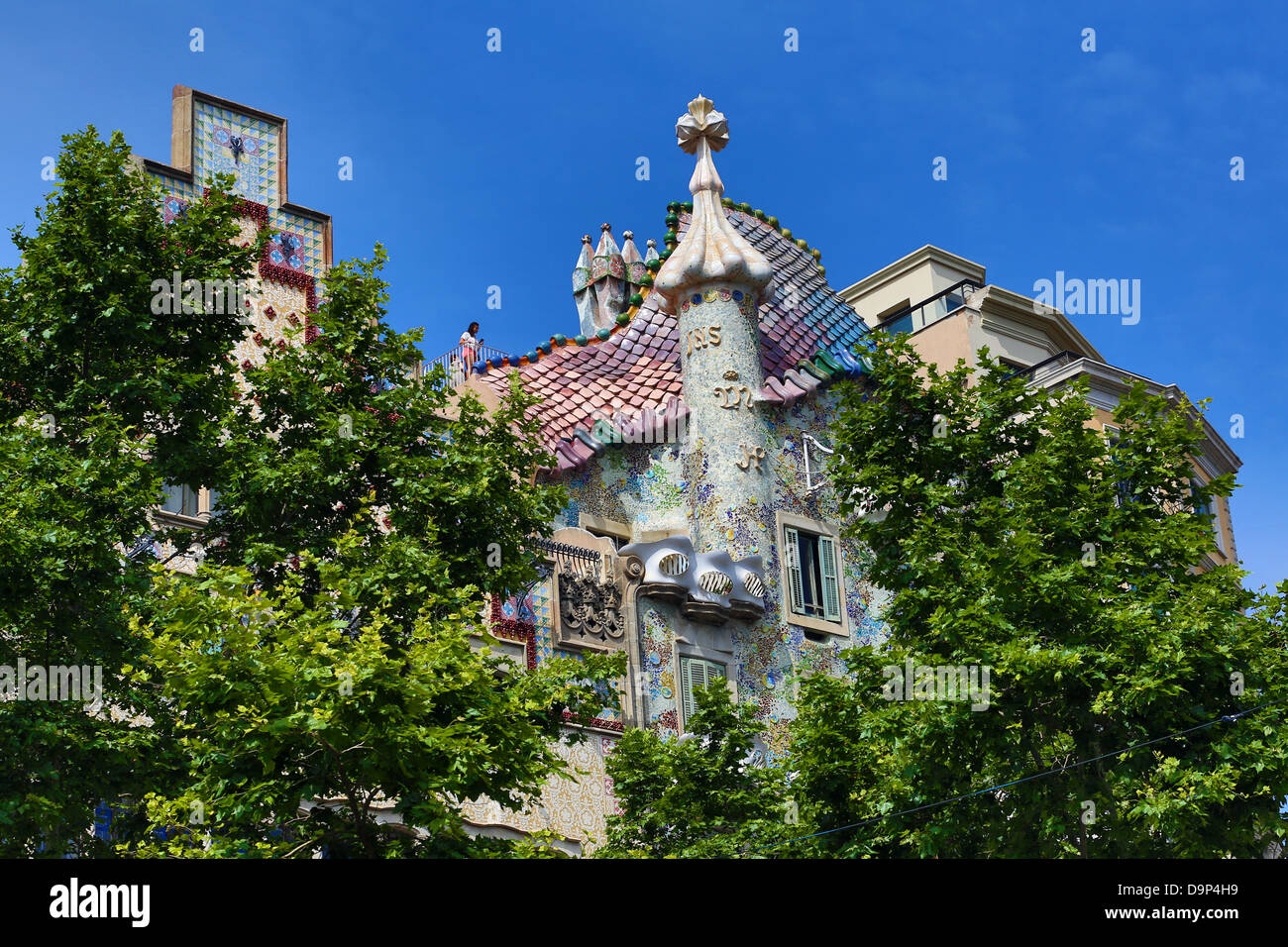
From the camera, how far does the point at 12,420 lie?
1714cm

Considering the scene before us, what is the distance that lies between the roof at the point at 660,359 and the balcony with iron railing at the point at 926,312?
3.61 metres

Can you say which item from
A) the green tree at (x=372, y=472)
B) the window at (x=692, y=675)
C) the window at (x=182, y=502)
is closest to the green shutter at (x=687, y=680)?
the window at (x=692, y=675)

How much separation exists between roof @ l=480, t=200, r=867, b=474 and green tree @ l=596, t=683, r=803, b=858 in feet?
17.6

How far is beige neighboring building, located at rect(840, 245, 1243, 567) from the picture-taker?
32.5m

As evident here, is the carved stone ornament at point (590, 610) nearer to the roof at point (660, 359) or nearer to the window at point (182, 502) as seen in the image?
the roof at point (660, 359)

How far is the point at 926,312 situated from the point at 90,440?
22.0 metres

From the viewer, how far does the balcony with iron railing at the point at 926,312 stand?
34688 mm

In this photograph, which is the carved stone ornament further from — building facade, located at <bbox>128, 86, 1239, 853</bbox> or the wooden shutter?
the wooden shutter

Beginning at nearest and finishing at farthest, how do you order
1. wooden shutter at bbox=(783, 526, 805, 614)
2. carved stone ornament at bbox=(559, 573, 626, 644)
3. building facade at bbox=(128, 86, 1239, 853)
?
building facade at bbox=(128, 86, 1239, 853), carved stone ornament at bbox=(559, 573, 626, 644), wooden shutter at bbox=(783, 526, 805, 614)

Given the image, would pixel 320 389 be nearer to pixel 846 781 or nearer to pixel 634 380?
pixel 846 781

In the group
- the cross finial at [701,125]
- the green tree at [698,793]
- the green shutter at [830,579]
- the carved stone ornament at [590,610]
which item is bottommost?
the green tree at [698,793]

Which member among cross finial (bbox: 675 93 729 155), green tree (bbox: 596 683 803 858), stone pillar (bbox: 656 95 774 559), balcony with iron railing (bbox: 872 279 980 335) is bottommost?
green tree (bbox: 596 683 803 858)

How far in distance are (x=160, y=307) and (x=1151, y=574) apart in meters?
11.4

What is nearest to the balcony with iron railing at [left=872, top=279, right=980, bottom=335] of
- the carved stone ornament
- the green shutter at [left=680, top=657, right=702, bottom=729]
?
the green shutter at [left=680, top=657, right=702, bottom=729]
